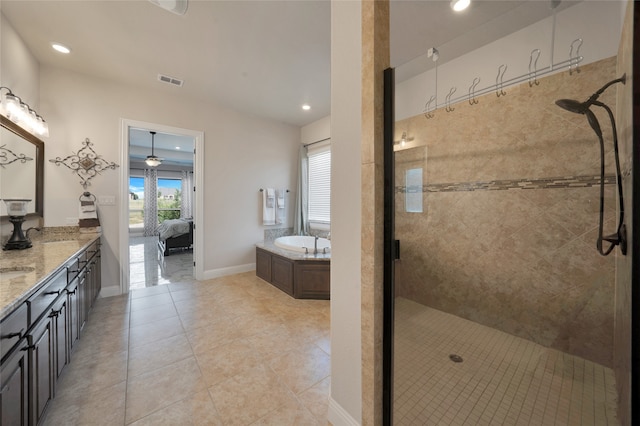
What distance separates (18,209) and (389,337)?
3.05 m

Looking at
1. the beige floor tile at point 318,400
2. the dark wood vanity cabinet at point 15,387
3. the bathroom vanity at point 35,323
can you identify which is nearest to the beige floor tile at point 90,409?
the bathroom vanity at point 35,323

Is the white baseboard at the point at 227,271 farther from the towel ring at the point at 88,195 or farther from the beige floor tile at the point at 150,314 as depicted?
the towel ring at the point at 88,195

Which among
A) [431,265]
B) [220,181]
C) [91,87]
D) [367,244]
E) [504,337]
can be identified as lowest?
[504,337]

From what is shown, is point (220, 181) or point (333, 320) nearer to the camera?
point (333, 320)

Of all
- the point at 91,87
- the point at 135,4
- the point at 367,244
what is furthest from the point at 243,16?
the point at 91,87

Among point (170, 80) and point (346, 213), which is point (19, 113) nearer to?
point (170, 80)

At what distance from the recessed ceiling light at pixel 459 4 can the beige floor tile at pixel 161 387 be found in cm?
305

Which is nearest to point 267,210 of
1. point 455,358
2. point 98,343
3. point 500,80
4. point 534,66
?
point 98,343

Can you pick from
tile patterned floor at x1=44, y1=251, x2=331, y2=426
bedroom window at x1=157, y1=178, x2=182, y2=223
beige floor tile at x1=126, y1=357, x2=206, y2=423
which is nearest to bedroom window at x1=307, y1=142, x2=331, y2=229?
tile patterned floor at x1=44, y1=251, x2=331, y2=426

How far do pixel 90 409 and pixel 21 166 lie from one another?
7.88ft

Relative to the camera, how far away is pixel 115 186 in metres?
3.27

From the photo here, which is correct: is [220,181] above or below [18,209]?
above

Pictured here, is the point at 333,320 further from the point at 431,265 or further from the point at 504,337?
the point at 504,337

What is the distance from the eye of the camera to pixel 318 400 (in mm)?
1581
